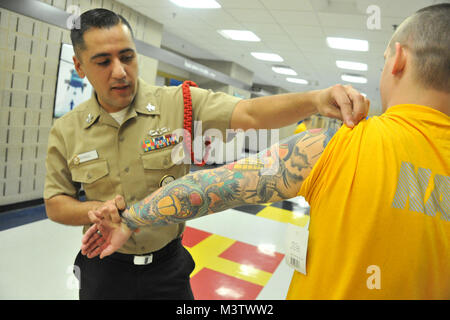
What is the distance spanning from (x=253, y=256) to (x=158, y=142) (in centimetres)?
236

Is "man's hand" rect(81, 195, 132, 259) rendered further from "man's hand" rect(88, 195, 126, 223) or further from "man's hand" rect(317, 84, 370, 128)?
"man's hand" rect(317, 84, 370, 128)

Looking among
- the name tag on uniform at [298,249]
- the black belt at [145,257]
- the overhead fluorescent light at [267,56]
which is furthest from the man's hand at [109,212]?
the overhead fluorescent light at [267,56]

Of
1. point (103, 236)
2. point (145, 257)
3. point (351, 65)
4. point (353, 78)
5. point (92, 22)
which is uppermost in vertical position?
point (353, 78)

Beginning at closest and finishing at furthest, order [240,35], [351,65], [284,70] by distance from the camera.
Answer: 1. [240,35]
2. [351,65]
3. [284,70]

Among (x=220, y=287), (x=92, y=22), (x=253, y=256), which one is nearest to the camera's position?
(x=92, y=22)

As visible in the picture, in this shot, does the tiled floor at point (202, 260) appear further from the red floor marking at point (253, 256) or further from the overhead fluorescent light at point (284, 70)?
the overhead fluorescent light at point (284, 70)

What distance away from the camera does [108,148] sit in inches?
51.9

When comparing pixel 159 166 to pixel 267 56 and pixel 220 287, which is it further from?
pixel 267 56

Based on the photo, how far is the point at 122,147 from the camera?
1.32 m

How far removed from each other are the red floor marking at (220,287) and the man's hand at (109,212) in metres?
1.61

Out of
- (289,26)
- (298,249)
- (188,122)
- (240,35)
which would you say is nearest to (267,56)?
(240,35)

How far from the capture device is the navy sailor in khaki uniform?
49.8 inches

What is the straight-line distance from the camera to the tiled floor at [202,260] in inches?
95.3

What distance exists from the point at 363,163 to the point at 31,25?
4882 millimetres
